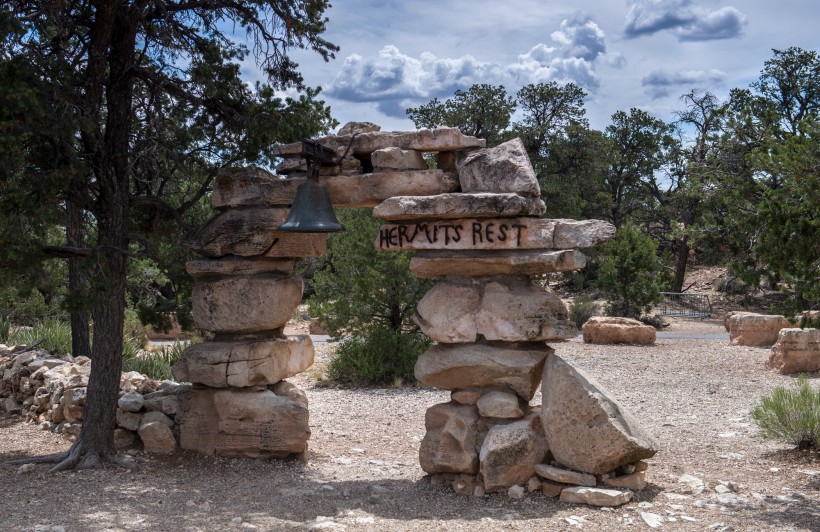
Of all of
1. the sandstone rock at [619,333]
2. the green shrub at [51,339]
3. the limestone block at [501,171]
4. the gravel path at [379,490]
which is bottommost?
the gravel path at [379,490]

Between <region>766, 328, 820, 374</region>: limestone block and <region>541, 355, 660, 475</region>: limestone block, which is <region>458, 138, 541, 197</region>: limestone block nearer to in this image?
<region>541, 355, 660, 475</region>: limestone block

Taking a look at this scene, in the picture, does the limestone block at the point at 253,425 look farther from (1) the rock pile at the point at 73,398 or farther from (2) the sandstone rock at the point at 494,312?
(2) the sandstone rock at the point at 494,312

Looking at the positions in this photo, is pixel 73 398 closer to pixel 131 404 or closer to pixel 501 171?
pixel 131 404

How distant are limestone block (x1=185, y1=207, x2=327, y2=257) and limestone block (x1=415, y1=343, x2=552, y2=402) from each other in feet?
5.72

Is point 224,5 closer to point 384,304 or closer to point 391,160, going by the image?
point 391,160

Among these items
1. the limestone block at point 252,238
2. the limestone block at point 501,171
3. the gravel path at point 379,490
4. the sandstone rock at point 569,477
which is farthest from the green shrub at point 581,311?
the sandstone rock at point 569,477

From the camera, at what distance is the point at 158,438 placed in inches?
309

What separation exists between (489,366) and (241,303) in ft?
Answer: 8.24

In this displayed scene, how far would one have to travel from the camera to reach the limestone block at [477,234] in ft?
21.5

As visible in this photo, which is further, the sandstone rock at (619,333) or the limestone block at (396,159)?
the sandstone rock at (619,333)

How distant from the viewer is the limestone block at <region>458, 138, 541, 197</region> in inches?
263

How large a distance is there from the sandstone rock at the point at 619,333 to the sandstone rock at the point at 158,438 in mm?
11447

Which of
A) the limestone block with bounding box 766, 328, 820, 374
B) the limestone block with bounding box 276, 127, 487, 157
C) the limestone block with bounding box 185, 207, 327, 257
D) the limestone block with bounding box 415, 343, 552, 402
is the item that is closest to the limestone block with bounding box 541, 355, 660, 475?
the limestone block with bounding box 415, 343, 552, 402

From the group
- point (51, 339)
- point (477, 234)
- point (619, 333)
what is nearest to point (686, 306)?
point (619, 333)
